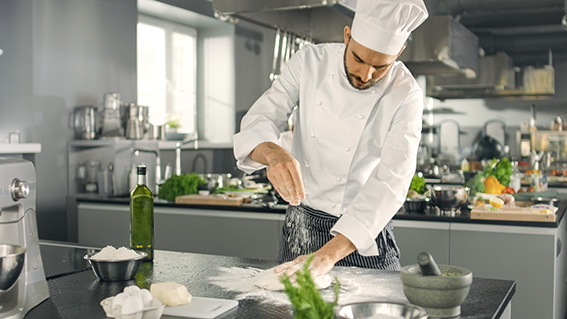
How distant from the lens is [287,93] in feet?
7.54

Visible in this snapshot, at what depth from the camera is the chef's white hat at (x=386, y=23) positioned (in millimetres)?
1898

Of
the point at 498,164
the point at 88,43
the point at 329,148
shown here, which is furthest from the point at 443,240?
the point at 88,43

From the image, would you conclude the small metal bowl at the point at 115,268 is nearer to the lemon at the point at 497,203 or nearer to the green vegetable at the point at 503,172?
the lemon at the point at 497,203

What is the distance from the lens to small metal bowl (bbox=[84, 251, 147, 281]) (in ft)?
5.54

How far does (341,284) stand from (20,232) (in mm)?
809

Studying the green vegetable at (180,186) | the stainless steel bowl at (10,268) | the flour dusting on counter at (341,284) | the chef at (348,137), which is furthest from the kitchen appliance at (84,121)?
the stainless steel bowl at (10,268)

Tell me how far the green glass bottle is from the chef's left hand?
535 millimetres

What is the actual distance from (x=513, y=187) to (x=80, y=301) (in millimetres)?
3592

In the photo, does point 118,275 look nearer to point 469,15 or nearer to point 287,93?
point 287,93

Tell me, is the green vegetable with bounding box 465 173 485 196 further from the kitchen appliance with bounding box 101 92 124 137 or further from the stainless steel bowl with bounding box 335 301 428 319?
the stainless steel bowl with bounding box 335 301 428 319

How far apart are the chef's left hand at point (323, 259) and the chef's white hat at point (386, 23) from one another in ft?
1.97

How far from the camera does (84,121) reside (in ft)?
14.9

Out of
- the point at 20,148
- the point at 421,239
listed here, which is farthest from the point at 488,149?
the point at 20,148

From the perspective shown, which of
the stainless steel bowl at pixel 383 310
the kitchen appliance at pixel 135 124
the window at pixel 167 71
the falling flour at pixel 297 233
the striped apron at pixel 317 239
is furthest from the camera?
the window at pixel 167 71
